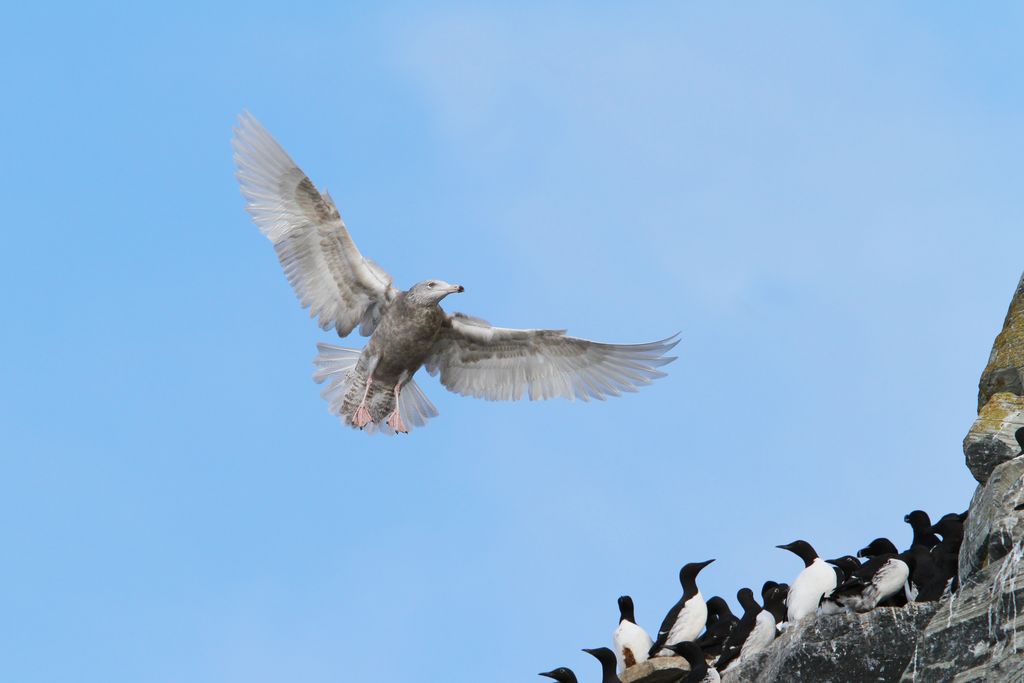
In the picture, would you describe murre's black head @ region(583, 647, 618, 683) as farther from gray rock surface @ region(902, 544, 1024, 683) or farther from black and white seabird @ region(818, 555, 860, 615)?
gray rock surface @ region(902, 544, 1024, 683)

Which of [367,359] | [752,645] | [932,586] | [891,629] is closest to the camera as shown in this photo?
[891,629]

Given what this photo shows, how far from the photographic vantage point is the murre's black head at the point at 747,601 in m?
16.5

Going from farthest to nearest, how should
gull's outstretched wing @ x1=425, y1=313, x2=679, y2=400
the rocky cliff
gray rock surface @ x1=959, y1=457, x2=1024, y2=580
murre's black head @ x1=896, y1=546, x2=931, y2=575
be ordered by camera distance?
gull's outstretched wing @ x1=425, y1=313, x2=679, y2=400 → murre's black head @ x1=896, y1=546, x2=931, y2=575 → gray rock surface @ x1=959, y1=457, x2=1024, y2=580 → the rocky cliff

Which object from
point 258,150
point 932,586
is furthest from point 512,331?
point 932,586

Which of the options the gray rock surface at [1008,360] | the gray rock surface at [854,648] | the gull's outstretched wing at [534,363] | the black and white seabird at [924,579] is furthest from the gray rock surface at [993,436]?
the gull's outstretched wing at [534,363]

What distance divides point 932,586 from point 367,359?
21.0ft

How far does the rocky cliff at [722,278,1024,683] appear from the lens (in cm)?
1049

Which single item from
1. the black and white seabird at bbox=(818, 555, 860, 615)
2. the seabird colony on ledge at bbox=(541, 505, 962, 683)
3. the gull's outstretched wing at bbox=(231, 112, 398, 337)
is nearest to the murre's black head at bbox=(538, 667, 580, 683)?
the seabird colony on ledge at bbox=(541, 505, 962, 683)

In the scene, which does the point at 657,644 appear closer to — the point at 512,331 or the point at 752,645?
the point at 752,645

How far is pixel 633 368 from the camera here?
17.5 metres

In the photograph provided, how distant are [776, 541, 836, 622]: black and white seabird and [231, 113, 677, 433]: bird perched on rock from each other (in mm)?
3142

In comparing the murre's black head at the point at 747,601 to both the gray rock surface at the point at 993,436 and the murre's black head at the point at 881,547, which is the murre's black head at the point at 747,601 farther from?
the gray rock surface at the point at 993,436

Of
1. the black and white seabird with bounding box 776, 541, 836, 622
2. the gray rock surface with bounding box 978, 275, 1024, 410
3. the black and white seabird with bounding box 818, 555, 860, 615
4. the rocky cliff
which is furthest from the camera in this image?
the black and white seabird with bounding box 776, 541, 836, 622

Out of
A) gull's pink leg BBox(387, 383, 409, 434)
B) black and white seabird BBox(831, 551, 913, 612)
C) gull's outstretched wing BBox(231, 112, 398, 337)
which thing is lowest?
black and white seabird BBox(831, 551, 913, 612)
